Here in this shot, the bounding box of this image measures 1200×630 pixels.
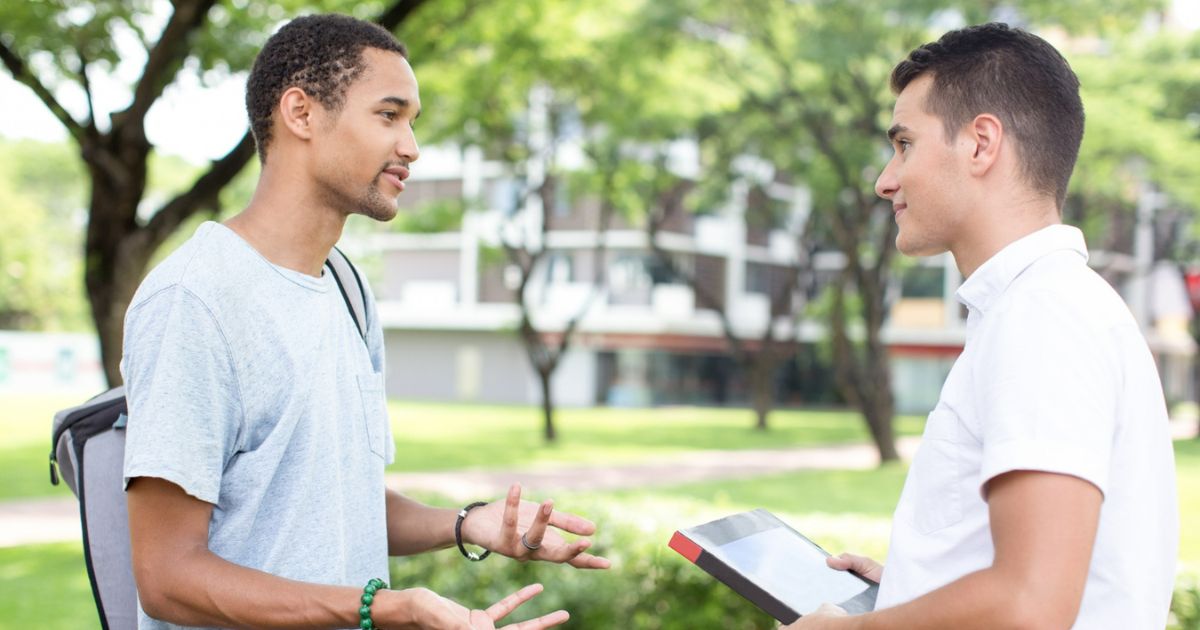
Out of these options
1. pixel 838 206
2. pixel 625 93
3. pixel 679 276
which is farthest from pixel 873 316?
pixel 679 276

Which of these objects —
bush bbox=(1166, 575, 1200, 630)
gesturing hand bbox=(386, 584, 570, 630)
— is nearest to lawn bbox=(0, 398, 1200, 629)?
A: bush bbox=(1166, 575, 1200, 630)

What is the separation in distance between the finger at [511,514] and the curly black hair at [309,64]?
786mm

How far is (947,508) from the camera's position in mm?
1671

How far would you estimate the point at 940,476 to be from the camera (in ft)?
5.51

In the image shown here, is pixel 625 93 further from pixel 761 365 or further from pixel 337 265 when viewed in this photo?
pixel 337 265

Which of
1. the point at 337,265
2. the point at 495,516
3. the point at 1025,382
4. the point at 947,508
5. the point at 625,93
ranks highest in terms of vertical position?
the point at 625,93

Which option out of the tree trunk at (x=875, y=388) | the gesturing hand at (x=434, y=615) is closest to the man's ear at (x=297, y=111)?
the gesturing hand at (x=434, y=615)

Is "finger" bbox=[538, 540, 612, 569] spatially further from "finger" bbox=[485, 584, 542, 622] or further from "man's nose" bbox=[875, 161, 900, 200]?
"man's nose" bbox=[875, 161, 900, 200]

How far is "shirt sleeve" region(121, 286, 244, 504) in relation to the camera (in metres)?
1.79

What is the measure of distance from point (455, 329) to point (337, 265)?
43415mm

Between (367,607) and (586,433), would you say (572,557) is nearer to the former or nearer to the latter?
(367,607)

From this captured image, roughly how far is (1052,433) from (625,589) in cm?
380

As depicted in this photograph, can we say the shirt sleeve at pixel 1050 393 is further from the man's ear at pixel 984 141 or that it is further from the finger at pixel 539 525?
the finger at pixel 539 525

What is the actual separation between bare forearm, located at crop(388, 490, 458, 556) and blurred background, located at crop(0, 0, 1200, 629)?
259 cm
